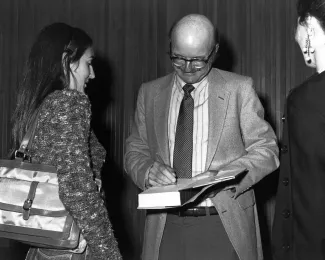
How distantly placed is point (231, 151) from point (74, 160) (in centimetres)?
80

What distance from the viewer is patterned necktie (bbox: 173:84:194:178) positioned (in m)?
2.09

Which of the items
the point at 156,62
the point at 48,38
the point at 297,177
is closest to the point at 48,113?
the point at 48,38

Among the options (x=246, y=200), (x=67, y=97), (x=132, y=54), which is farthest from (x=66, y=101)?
(x=132, y=54)

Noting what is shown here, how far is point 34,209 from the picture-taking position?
1603 millimetres

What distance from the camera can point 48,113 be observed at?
1.56 m

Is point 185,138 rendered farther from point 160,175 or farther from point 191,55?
point 191,55

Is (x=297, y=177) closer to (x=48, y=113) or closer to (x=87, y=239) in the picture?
(x=87, y=239)

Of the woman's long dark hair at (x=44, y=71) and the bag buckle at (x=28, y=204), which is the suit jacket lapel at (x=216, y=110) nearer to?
the woman's long dark hair at (x=44, y=71)

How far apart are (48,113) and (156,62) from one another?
2.46 m

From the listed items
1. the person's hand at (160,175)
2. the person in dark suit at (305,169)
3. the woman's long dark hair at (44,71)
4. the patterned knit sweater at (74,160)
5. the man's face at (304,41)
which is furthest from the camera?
the person's hand at (160,175)

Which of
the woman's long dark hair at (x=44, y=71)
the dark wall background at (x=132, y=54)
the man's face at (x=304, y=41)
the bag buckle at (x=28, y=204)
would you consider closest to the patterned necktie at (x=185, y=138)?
the woman's long dark hair at (x=44, y=71)

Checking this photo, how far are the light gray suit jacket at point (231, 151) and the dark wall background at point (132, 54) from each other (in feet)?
5.30

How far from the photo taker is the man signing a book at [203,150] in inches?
79.4

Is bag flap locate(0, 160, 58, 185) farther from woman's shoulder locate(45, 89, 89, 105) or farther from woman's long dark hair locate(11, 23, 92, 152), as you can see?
woman's shoulder locate(45, 89, 89, 105)
